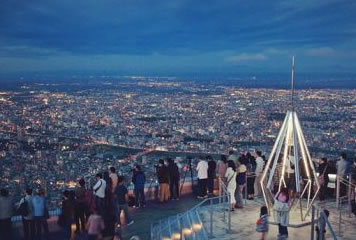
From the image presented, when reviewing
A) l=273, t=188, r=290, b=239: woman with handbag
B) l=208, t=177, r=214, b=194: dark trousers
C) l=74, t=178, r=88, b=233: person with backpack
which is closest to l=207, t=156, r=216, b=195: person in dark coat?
l=208, t=177, r=214, b=194: dark trousers

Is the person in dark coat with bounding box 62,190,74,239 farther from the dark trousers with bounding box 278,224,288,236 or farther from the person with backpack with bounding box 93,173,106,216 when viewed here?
the dark trousers with bounding box 278,224,288,236

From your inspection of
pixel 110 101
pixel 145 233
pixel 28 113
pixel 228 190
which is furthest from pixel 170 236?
pixel 110 101

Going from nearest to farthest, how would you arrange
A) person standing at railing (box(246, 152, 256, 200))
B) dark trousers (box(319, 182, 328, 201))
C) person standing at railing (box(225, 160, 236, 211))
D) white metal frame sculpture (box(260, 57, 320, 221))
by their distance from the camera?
white metal frame sculpture (box(260, 57, 320, 221)), person standing at railing (box(225, 160, 236, 211)), dark trousers (box(319, 182, 328, 201)), person standing at railing (box(246, 152, 256, 200))

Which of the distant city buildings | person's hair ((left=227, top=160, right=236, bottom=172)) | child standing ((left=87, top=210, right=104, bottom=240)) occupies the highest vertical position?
person's hair ((left=227, top=160, right=236, bottom=172))

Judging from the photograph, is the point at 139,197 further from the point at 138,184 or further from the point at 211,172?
→ the point at 211,172

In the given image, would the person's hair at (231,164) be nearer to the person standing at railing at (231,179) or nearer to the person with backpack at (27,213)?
the person standing at railing at (231,179)

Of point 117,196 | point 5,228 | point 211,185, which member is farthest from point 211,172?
point 5,228

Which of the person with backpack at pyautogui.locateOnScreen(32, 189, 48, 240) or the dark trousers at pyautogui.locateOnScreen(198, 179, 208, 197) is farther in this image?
the dark trousers at pyautogui.locateOnScreen(198, 179, 208, 197)

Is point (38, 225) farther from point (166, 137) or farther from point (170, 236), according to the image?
point (166, 137)
